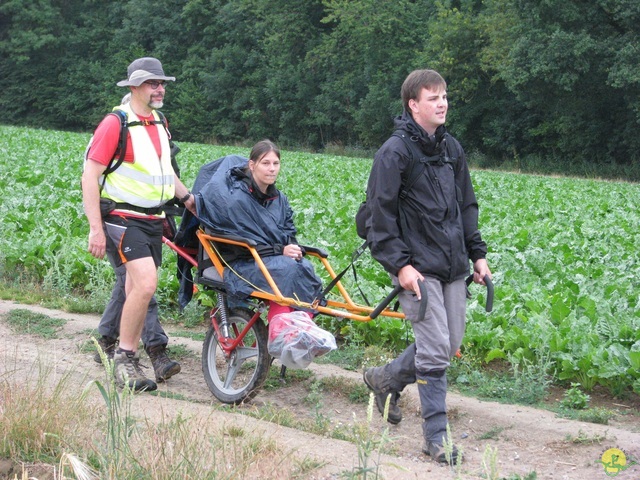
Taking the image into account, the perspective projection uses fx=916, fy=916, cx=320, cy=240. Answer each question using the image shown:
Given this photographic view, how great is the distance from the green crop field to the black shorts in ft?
8.01

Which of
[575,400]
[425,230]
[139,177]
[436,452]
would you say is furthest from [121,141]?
[575,400]

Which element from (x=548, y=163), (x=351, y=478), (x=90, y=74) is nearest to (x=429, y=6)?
(x=548, y=163)

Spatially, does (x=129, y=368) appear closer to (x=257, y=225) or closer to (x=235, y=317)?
(x=235, y=317)

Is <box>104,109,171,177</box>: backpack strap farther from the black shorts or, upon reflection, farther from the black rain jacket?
the black rain jacket

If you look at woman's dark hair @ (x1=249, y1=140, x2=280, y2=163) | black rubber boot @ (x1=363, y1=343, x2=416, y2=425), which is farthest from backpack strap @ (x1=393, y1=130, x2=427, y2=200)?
woman's dark hair @ (x1=249, y1=140, x2=280, y2=163)

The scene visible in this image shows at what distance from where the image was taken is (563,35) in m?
38.8

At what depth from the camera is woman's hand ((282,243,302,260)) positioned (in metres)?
6.21

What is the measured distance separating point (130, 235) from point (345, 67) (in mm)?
53602

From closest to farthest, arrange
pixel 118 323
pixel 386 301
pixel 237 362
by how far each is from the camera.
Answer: pixel 386 301 → pixel 237 362 → pixel 118 323

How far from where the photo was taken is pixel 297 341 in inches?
219

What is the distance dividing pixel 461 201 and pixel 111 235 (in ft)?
7.77

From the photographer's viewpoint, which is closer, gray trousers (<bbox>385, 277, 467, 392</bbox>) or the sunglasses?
gray trousers (<bbox>385, 277, 467, 392</bbox>)

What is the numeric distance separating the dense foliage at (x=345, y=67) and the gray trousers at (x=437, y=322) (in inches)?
1363

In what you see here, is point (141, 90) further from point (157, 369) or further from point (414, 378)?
point (414, 378)
